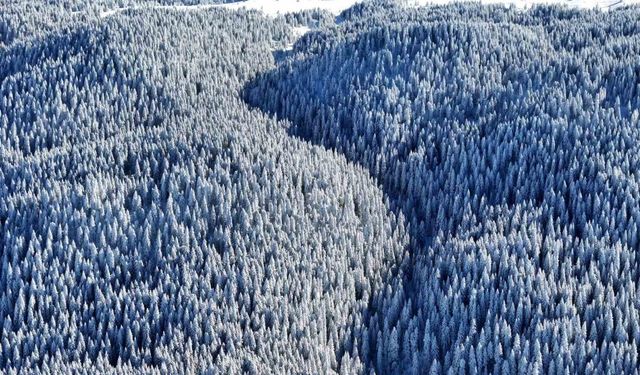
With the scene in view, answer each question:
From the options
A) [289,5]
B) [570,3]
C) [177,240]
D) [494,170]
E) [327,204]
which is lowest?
[177,240]

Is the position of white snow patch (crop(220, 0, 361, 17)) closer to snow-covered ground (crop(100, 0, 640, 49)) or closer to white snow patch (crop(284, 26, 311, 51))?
snow-covered ground (crop(100, 0, 640, 49))

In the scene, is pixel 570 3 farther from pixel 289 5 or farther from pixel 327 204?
pixel 327 204

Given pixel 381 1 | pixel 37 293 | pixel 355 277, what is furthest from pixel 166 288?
pixel 381 1

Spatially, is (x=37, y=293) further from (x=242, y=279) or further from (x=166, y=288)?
(x=242, y=279)

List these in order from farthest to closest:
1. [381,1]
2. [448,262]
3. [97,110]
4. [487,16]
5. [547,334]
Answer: [381,1] → [487,16] → [97,110] → [448,262] → [547,334]

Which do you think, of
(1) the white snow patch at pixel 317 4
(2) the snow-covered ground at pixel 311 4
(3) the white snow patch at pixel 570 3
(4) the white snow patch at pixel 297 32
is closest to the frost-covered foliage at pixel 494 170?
(4) the white snow patch at pixel 297 32

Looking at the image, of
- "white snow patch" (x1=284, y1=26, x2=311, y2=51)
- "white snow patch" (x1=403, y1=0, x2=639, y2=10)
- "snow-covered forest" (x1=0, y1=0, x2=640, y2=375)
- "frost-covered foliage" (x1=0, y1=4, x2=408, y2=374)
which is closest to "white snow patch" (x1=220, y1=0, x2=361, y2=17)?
"white snow patch" (x1=284, y1=26, x2=311, y2=51)

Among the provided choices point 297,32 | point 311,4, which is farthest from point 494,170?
point 311,4
